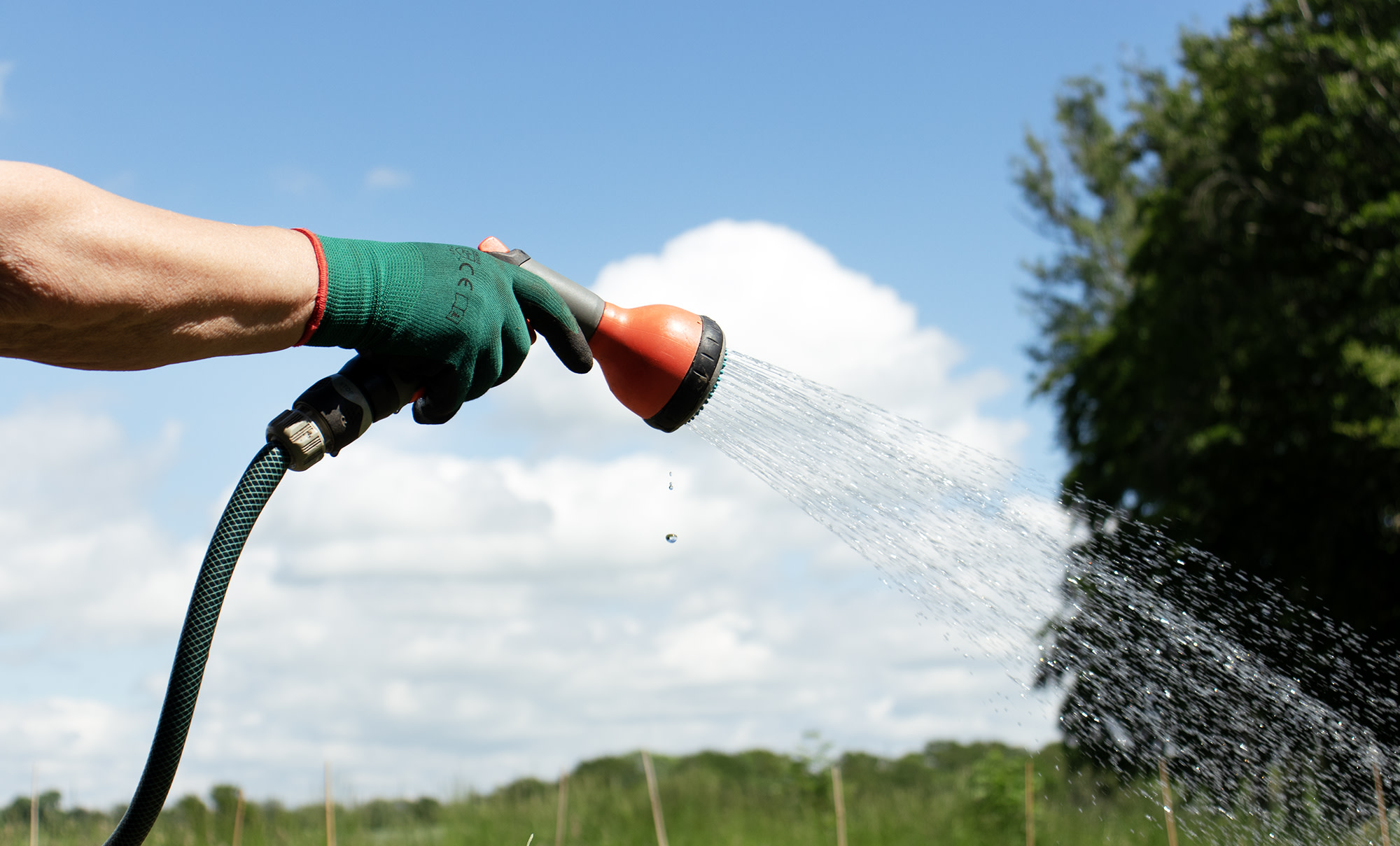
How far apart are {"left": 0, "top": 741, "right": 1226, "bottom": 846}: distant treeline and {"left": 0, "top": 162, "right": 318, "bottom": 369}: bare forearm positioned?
9183 mm

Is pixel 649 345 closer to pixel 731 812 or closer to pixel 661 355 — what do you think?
pixel 661 355

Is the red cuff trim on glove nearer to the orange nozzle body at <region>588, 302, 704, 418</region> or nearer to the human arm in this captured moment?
the human arm

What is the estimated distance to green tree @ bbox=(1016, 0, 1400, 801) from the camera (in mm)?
10938

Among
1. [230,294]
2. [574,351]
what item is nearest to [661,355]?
[574,351]

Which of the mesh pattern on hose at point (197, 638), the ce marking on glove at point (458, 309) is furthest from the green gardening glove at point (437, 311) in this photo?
the mesh pattern on hose at point (197, 638)

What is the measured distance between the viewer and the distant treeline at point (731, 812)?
10297 millimetres

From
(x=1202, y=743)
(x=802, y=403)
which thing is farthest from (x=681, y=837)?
(x=802, y=403)

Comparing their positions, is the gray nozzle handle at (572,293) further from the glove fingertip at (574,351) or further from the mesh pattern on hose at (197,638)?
the mesh pattern on hose at (197,638)

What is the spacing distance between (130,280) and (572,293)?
37.5 inches

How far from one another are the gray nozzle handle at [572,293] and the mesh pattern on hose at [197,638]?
640 millimetres

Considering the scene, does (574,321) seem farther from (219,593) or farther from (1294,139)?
(1294,139)

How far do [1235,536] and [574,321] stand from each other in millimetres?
13207

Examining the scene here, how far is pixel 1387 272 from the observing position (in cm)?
1042

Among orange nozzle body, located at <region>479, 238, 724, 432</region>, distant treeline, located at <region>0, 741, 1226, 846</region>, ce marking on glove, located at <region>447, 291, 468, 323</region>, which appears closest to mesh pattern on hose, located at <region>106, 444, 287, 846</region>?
ce marking on glove, located at <region>447, 291, 468, 323</region>
